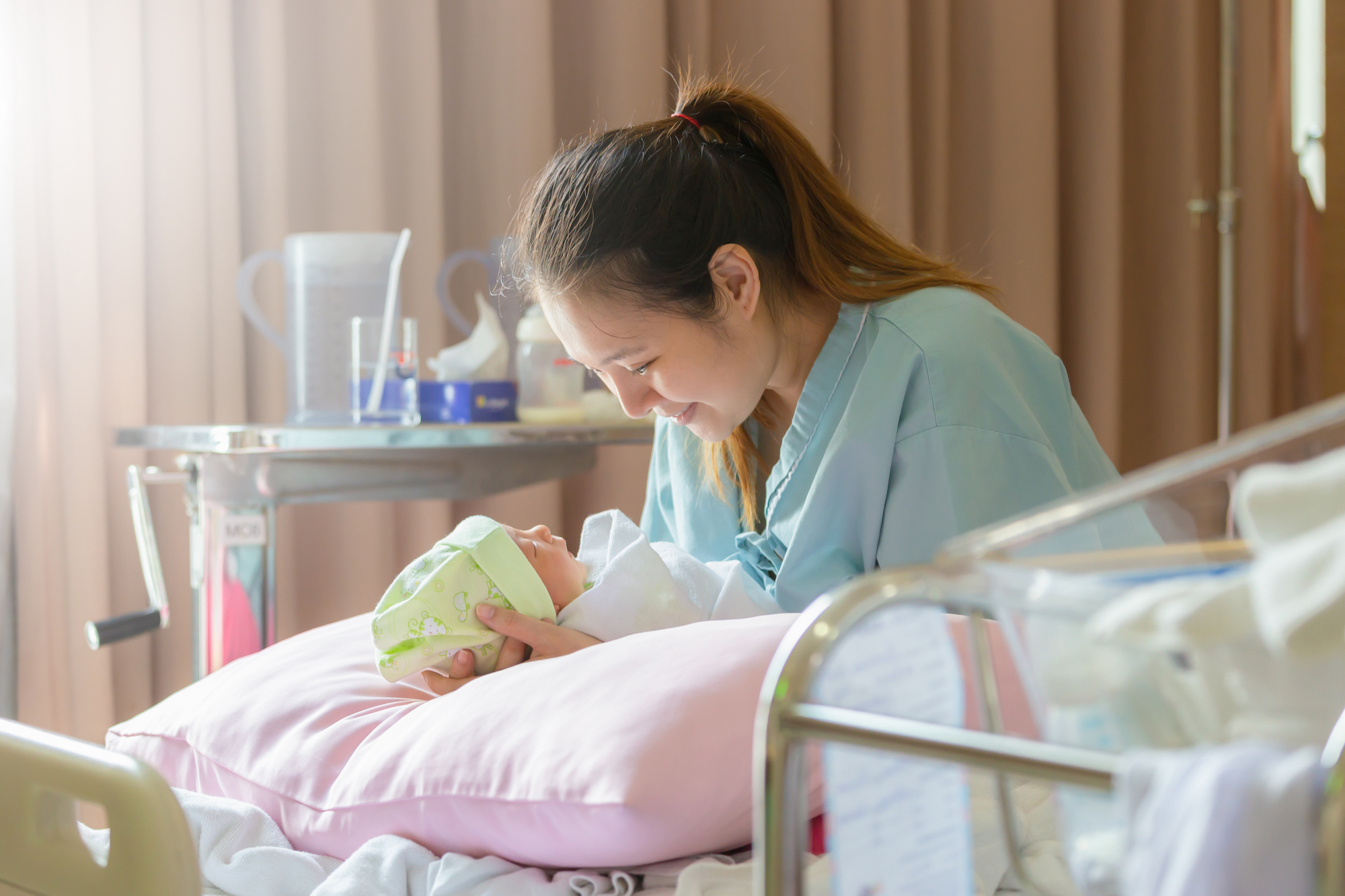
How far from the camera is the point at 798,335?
137 centimetres

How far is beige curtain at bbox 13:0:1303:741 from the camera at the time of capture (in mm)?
1932

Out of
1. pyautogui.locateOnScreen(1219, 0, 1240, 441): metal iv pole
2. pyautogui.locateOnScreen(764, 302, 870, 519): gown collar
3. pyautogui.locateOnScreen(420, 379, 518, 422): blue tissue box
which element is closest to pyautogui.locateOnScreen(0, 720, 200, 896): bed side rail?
pyautogui.locateOnScreen(764, 302, 870, 519): gown collar

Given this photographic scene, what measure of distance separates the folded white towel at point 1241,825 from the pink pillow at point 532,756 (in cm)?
42

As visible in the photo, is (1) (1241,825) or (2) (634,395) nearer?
(1) (1241,825)

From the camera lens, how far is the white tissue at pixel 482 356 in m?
1.70

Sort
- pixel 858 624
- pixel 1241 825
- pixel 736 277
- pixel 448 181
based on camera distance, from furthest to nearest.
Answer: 1. pixel 448 181
2. pixel 736 277
3. pixel 858 624
4. pixel 1241 825

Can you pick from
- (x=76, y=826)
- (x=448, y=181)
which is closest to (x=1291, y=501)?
(x=76, y=826)

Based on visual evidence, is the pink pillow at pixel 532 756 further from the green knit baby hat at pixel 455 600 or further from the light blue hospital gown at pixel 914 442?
the light blue hospital gown at pixel 914 442

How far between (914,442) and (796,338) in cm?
24

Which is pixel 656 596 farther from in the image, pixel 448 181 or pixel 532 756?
pixel 448 181

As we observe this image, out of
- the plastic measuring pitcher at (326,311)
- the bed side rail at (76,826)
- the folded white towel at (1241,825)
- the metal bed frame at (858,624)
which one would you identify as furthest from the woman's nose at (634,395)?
the folded white towel at (1241,825)

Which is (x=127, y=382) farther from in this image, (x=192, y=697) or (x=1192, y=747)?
(x=1192, y=747)

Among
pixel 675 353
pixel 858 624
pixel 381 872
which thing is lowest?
pixel 381 872

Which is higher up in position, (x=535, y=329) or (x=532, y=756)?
(x=535, y=329)
